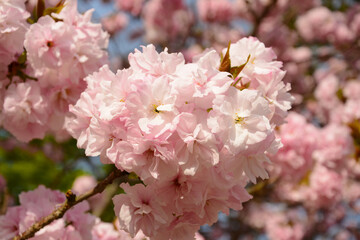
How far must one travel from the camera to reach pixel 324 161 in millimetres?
3221

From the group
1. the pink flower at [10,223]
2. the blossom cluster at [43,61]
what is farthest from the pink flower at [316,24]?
the pink flower at [10,223]

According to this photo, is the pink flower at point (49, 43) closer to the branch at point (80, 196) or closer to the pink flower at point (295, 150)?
the branch at point (80, 196)

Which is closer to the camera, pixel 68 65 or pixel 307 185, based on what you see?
pixel 68 65

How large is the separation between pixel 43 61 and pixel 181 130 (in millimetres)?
743

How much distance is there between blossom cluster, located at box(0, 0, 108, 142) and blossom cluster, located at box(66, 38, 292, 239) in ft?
1.16

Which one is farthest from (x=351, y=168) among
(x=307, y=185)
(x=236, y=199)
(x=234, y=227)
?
(x=234, y=227)

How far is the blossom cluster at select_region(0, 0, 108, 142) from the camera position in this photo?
4.72 ft

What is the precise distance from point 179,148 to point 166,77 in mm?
191

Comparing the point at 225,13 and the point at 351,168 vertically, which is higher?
the point at 351,168

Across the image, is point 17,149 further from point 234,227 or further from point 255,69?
point 255,69

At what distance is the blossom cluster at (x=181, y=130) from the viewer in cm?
99

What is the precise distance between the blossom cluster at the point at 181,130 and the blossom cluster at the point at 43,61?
1.16ft

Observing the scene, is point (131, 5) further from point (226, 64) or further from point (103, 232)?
point (226, 64)

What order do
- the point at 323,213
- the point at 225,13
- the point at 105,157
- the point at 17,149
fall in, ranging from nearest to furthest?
the point at 105,157, the point at 17,149, the point at 323,213, the point at 225,13
